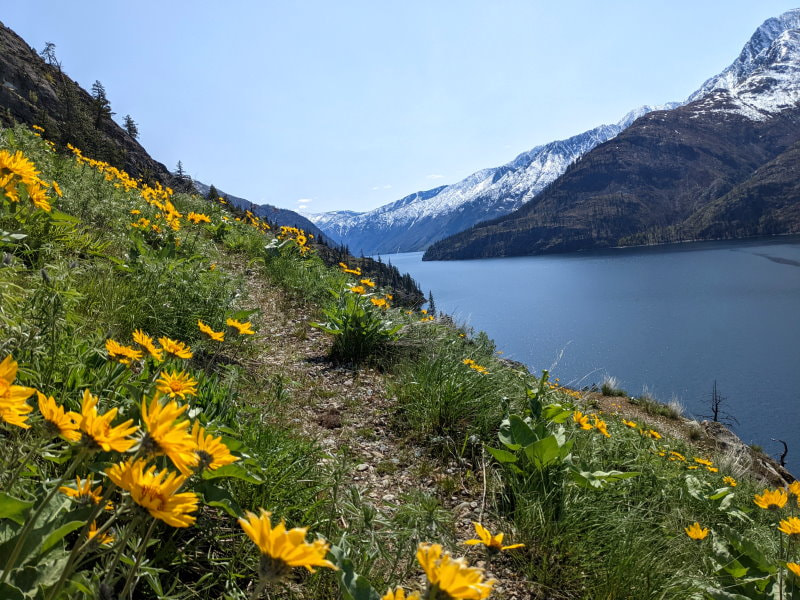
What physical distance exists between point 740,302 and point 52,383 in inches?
2237

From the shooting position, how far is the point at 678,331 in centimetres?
3728

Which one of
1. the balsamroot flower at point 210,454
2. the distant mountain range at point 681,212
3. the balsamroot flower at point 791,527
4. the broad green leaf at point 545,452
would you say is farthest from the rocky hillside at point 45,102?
the distant mountain range at point 681,212

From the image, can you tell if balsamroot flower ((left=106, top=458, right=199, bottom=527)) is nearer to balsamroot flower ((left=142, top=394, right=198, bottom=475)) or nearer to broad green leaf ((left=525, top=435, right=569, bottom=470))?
balsamroot flower ((left=142, top=394, right=198, bottom=475))

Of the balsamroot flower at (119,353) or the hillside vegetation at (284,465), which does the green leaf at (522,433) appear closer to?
the hillside vegetation at (284,465)

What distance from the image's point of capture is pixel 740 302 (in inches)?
1769

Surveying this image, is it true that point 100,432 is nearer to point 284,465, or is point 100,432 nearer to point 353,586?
point 353,586

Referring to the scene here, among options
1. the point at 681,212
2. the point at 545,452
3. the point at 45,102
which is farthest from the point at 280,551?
the point at 681,212

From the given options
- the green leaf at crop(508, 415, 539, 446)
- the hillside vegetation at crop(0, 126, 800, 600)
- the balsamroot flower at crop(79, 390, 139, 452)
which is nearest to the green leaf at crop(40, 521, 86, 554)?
the hillside vegetation at crop(0, 126, 800, 600)

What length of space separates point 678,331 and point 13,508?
44.1 m

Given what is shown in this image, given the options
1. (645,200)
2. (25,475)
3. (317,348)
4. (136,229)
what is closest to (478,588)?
(25,475)

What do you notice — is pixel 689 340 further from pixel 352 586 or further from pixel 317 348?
pixel 352 586

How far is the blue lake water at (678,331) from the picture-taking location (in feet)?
78.5

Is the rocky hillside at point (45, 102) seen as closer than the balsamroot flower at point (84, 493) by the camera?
No

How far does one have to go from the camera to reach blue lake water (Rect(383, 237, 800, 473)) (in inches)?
942
